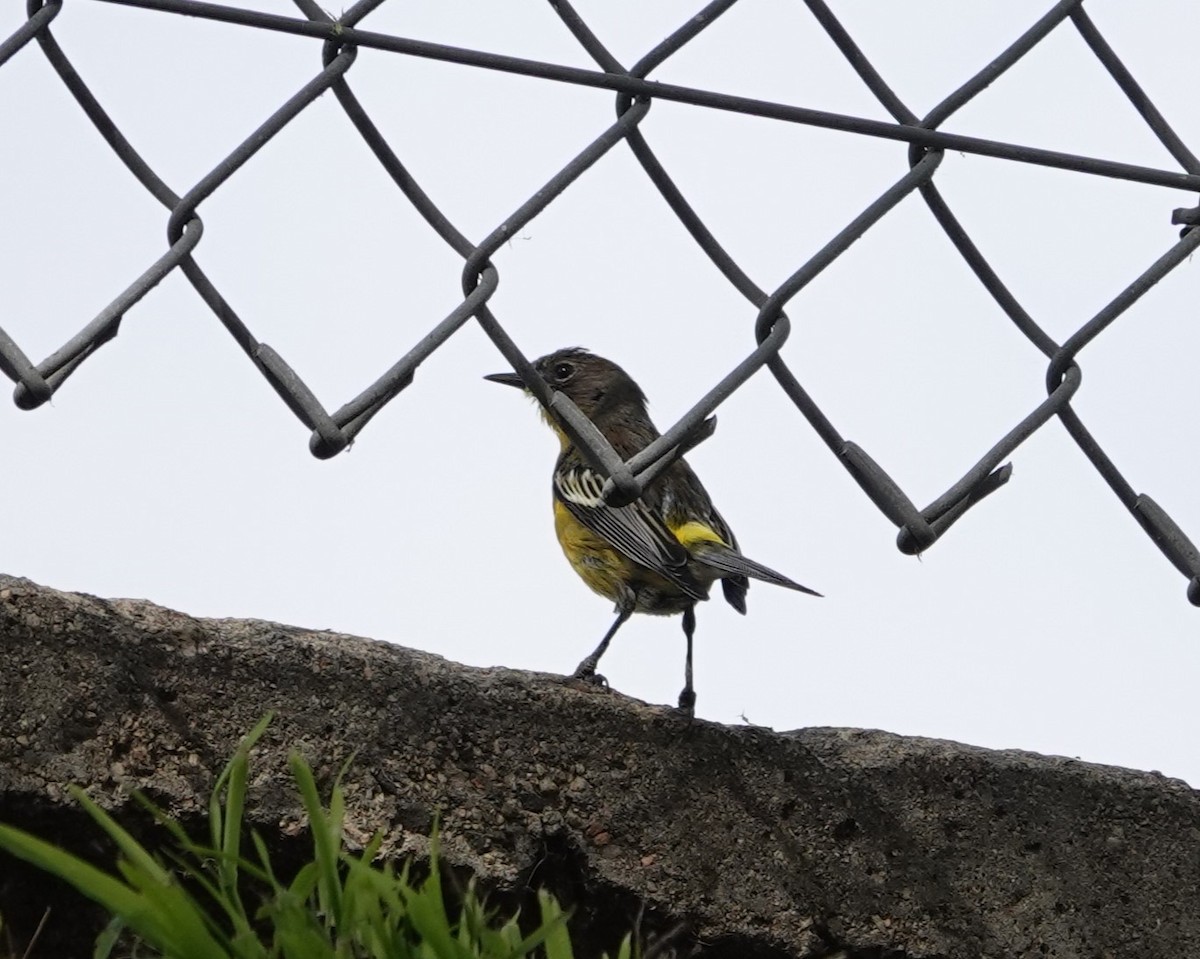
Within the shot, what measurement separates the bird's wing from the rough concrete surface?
264 centimetres

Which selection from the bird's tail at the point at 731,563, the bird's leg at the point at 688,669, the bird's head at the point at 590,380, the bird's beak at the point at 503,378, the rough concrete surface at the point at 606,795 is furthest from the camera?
the bird's head at the point at 590,380

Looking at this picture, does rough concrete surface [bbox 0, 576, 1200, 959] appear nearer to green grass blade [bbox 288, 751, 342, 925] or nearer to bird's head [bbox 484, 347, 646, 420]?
green grass blade [bbox 288, 751, 342, 925]

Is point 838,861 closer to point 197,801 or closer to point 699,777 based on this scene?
point 699,777

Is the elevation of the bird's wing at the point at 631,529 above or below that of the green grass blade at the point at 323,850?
above

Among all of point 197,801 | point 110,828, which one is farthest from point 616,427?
point 110,828

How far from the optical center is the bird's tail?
5.31 metres

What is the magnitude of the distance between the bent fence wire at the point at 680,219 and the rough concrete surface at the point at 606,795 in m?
0.31

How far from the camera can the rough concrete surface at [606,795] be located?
2.16 meters

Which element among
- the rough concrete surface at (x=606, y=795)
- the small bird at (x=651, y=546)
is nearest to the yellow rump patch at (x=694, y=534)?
the small bird at (x=651, y=546)

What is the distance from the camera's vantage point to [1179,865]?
8.55ft

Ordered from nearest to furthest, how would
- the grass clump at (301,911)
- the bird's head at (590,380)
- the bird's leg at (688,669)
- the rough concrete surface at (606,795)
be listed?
1. the grass clump at (301,911)
2. the rough concrete surface at (606,795)
3. the bird's leg at (688,669)
4. the bird's head at (590,380)

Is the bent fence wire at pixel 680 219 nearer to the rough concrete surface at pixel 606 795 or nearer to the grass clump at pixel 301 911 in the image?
the rough concrete surface at pixel 606 795

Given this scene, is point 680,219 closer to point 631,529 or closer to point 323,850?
point 323,850

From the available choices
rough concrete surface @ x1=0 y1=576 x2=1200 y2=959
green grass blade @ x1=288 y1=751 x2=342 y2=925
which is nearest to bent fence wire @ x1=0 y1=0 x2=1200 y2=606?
rough concrete surface @ x1=0 y1=576 x2=1200 y2=959
